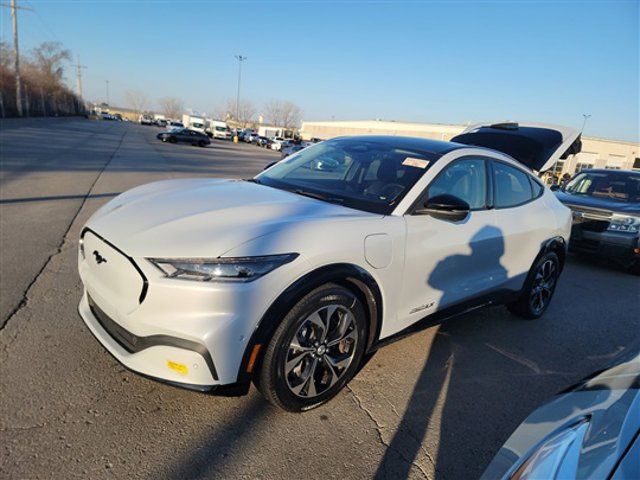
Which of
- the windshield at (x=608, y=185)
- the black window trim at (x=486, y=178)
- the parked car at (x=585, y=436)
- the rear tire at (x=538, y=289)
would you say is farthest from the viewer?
the windshield at (x=608, y=185)

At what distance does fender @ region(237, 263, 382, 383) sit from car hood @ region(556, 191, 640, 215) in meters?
5.98

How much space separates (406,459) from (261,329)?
3.64 ft

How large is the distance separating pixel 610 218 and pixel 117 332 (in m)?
7.34

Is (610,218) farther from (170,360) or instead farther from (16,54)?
(16,54)

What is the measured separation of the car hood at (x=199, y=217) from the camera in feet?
7.39

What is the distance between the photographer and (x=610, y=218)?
6.77 m

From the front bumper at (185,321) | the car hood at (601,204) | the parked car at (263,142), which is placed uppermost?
the car hood at (601,204)

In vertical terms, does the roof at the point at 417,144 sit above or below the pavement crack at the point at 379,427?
above

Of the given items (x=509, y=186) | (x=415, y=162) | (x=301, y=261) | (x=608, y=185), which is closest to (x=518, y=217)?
(x=509, y=186)

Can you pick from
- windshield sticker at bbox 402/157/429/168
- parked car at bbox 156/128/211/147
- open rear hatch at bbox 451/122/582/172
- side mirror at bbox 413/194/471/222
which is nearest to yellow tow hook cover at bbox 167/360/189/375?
side mirror at bbox 413/194/471/222

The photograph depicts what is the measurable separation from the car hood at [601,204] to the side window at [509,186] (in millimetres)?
3561

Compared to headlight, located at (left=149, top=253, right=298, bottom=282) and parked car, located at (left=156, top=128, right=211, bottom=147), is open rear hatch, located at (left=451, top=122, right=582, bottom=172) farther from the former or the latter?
parked car, located at (left=156, top=128, right=211, bottom=147)

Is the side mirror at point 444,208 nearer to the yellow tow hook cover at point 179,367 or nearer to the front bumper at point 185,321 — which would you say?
the front bumper at point 185,321

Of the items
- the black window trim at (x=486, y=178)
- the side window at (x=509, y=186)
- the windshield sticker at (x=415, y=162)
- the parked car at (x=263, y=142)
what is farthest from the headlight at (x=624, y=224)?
the parked car at (x=263, y=142)
